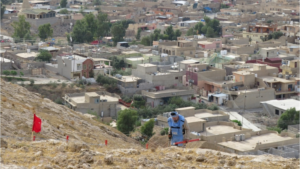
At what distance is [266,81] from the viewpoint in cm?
2148

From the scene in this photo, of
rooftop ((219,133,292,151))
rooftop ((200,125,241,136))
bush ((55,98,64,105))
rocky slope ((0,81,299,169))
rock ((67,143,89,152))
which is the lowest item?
bush ((55,98,64,105))

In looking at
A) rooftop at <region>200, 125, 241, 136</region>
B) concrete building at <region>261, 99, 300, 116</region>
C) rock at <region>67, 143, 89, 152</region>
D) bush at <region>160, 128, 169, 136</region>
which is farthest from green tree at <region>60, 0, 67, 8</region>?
rock at <region>67, 143, 89, 152</region>

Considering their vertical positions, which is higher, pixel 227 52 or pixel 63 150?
pixel 63 150

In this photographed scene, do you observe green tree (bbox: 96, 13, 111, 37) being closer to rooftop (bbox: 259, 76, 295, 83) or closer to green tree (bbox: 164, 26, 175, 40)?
green tree (bbox: 164, 26, 175, 40)

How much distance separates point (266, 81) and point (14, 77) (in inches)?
343

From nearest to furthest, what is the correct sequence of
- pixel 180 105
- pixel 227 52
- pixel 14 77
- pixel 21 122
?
pixel 21 122 → pixel 180 105 → pixel 14 77 → pixel 227 52

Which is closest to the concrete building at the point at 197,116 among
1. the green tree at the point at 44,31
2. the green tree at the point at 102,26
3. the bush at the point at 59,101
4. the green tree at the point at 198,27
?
the bush at the point at 59,101

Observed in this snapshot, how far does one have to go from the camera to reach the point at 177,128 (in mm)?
5855

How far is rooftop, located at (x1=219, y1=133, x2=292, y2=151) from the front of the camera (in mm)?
13469

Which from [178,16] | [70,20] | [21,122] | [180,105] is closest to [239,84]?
[180,105]

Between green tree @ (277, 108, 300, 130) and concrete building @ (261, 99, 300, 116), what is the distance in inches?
34.4

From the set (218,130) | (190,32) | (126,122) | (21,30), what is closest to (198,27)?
(190,32)

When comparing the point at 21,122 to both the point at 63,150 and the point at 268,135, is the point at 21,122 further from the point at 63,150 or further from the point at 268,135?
the point at 268,135

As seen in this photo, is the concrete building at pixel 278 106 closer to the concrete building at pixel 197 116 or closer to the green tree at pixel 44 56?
the concrete building at pixel 197 116
